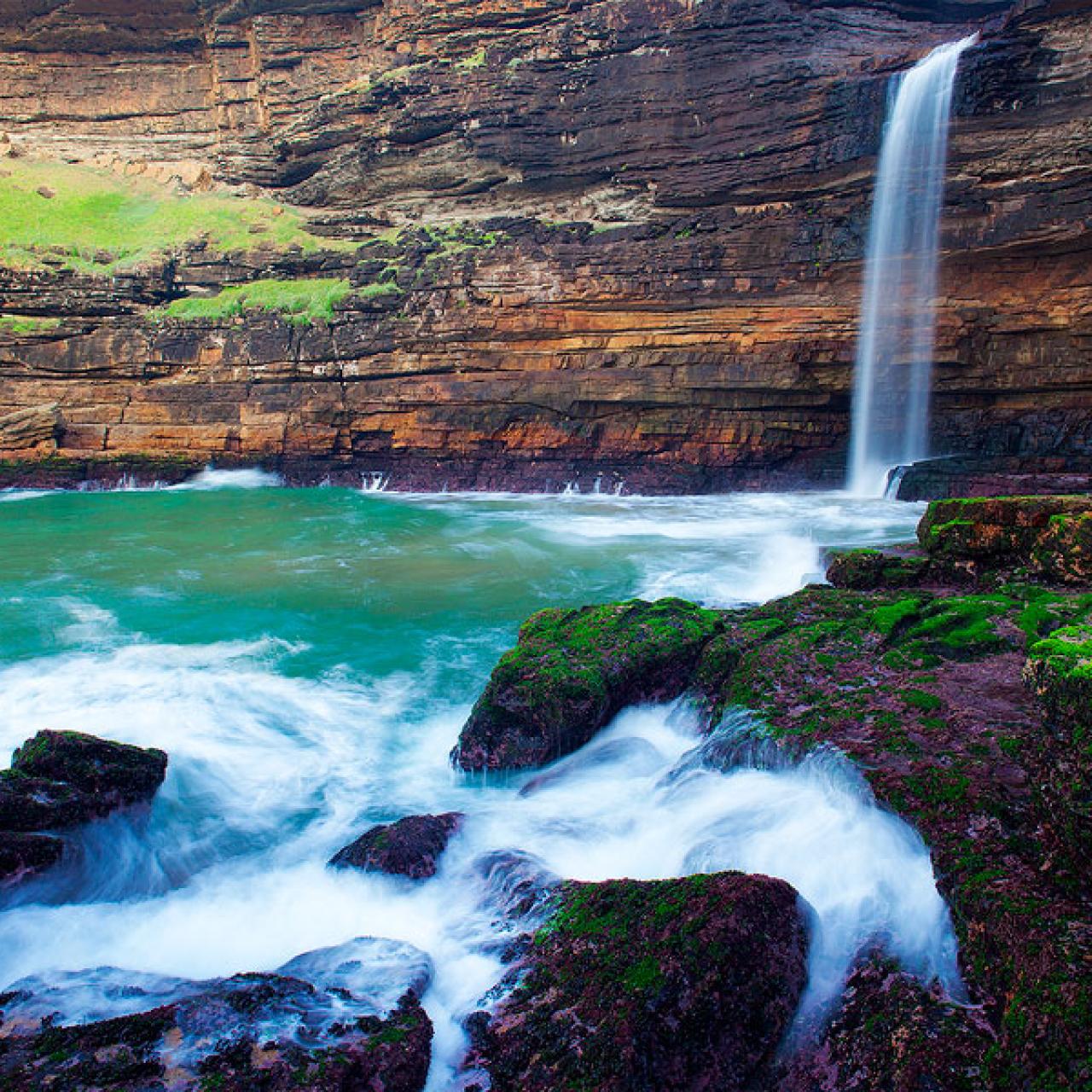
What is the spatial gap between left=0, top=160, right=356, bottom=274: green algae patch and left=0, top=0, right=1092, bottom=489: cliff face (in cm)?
58

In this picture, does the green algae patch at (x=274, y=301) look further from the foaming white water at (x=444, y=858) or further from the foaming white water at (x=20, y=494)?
the foaming white water at (x=444, y=858)

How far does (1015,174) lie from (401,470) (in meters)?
16.9

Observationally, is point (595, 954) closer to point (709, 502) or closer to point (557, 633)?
point (557, 633)

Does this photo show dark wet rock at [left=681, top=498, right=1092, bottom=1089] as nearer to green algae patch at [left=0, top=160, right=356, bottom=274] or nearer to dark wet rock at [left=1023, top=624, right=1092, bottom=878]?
dark wet rock at [left=1023, top=624, right=1092, bottom=878]

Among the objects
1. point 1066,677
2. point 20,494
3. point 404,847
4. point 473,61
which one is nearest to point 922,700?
point 1066,677

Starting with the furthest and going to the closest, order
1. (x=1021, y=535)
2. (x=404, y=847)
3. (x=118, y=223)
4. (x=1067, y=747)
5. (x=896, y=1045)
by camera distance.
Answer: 1. (x=118, y=223)
2. (x=1021, y=535)
3. (x=404, y=847)
4. (x=1067, y=747)
5. (x=896, y=1045)

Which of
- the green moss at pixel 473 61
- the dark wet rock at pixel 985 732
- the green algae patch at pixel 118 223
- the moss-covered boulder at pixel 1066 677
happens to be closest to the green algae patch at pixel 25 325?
the green algae patch at pixel 118 223

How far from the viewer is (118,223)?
27156 millimetres

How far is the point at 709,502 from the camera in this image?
790 inches

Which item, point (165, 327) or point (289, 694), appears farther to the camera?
point (165, 327)

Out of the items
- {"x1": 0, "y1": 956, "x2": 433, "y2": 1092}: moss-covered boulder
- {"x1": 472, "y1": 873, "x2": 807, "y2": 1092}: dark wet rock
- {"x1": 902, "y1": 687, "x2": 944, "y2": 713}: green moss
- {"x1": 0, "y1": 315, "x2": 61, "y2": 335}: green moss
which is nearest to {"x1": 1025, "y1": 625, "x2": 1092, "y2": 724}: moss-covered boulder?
{"x1": 902, "y1": 687, "x2": 944, "y2": 713}: green moss

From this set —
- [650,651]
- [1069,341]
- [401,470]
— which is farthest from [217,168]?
[650,651]

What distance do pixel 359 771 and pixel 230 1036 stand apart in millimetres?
3442

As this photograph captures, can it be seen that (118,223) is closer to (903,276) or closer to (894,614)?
(903,276)
